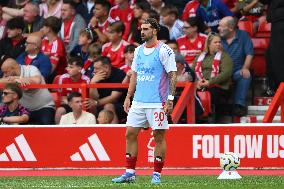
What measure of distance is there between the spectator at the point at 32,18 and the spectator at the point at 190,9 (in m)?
2.86

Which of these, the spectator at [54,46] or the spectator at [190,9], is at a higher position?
the spectator at [190,9]

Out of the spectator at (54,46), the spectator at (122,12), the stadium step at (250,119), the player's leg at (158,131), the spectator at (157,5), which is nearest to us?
the player's leg at (158,131)

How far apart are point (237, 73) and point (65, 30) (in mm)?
3727

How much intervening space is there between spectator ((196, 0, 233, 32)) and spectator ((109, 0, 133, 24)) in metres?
1.34

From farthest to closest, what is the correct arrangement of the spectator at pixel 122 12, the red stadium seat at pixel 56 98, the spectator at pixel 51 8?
the spectator at pixel 51 8 → the spectator at pixel 122 12 → the red stadium seat at pixel 56 98

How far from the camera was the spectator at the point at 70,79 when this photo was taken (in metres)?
17.0

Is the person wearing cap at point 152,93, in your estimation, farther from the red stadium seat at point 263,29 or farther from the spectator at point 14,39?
the spectator at point 14,39

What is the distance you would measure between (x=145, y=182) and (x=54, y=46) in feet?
21.2

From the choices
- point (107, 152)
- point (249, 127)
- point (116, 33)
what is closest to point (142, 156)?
point (107, 152)

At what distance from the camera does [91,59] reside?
1780cm

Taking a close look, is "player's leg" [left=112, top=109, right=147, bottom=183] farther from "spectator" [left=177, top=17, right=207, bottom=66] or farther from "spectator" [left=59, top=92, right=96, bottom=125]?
"spectator" [left=177, top=17, right=207, bottom=66]

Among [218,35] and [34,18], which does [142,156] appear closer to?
[218,35]

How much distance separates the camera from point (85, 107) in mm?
16500

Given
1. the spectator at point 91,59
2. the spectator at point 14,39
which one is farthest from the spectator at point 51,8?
the spectator at point 91,59
